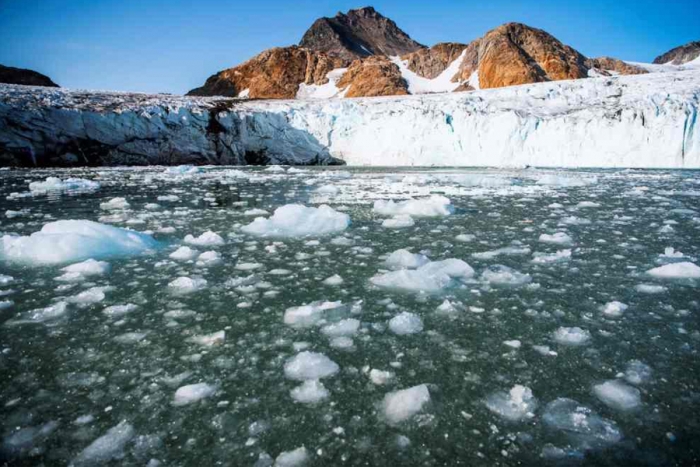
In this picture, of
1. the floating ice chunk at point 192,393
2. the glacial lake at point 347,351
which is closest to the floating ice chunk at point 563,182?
the glacial lake at point 347,351

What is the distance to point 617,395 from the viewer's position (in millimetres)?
1286

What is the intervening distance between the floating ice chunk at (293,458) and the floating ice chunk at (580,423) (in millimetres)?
727

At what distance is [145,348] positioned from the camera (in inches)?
63.2

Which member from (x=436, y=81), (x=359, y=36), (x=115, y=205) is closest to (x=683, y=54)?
(x=436, y=81)

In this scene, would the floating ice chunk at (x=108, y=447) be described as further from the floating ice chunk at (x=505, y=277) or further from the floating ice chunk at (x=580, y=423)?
the floating ice chunk at (x=505, y=277)

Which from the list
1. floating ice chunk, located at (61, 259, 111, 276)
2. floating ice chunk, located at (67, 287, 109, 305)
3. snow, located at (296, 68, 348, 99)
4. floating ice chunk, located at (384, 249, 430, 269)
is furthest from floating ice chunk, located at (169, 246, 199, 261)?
snow, located at (296, 68, 348, 99)

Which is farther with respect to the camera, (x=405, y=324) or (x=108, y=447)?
(x=405, y=324)

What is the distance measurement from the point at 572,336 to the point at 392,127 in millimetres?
17209

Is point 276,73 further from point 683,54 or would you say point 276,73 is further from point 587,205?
point 683,54

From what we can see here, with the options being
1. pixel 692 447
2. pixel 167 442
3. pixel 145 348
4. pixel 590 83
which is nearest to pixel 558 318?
pixel 692 447

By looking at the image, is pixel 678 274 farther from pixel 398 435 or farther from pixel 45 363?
pixel 45 363

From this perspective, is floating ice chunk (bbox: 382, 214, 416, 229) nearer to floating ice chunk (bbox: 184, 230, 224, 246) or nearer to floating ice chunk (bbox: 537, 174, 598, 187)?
floating ice chunk (bbox: 184, 230, 224, 246)

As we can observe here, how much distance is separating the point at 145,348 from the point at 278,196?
5.32 metres

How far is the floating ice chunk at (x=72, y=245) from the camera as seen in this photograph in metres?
2.83
